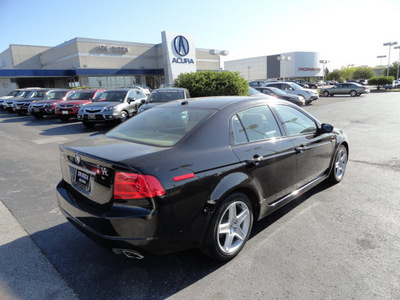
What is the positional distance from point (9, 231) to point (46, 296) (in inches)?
60.6

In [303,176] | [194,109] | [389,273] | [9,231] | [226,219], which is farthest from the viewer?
[303,176]

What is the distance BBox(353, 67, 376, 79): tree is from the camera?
296ft

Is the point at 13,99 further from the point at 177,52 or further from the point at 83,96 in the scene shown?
the point at 177,52

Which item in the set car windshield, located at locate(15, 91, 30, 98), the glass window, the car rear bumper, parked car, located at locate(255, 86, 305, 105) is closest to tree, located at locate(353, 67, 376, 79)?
parked car, located at locate(255, 86, 305, 105)

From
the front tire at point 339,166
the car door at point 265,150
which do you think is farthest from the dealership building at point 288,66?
the car door at point 265,150

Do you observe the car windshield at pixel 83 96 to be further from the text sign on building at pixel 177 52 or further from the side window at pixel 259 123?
the text sign on building at pixel 177 52

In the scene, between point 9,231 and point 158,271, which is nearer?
point 158,271

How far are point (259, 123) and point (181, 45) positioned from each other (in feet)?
120

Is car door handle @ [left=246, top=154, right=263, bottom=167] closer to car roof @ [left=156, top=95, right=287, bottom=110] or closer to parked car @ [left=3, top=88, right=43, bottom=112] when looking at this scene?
car roof @ [left=156, top=95, right=287, bottom=110]

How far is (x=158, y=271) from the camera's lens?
2.67 m

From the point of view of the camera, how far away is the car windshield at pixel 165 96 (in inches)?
452

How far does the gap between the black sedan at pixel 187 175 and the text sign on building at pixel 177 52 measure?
35088 mm

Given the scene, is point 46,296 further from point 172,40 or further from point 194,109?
point 172,40

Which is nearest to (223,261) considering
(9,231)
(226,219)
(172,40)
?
(226,219)
